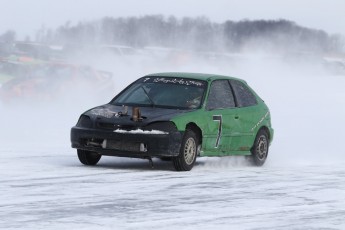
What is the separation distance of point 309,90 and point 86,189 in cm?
2847

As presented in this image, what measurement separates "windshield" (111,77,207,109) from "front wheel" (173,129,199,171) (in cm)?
59

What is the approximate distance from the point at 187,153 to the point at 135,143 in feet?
2.37

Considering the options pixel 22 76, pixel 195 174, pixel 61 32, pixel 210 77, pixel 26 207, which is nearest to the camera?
pixel 26 207

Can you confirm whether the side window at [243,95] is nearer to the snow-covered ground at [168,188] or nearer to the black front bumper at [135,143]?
the snow-covered ground at [168,188]

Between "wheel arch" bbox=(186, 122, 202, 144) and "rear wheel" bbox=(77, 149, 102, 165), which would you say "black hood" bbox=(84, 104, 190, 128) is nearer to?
"wheel arch" bbox=(186, 122, 202, 144)

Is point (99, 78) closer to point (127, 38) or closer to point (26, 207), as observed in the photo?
point (127, 38)

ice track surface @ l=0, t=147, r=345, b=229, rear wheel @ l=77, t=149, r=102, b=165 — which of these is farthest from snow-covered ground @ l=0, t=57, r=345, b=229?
rear wheel @ l=77, t=149, r=102, b=165

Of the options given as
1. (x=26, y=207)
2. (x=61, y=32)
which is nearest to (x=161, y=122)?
(x=26, y=207)

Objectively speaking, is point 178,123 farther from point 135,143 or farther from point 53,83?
point 53,83

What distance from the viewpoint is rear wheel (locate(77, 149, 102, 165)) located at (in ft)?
47.8

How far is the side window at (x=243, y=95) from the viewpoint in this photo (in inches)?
622

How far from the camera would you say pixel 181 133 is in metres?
13.9

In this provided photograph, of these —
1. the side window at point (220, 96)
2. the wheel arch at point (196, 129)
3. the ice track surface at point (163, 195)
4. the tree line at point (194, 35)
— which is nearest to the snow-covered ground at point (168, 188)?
the ice track surface at point (163, 195)

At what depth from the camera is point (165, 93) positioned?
49.1ft
